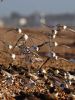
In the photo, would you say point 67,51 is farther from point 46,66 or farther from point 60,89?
point 60,89

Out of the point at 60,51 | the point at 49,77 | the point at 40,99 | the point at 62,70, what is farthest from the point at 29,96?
the point at 60,51

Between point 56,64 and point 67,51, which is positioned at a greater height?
point 56,64

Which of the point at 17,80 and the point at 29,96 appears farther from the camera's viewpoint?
the point at 17,80

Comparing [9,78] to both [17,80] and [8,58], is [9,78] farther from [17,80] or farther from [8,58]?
[8,58]

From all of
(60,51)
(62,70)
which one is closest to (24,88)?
(62,70)

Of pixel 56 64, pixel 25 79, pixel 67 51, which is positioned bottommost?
pixel 67 51

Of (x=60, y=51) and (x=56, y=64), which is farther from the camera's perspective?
(x=60, y=51)

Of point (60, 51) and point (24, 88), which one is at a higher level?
point (24, 88)

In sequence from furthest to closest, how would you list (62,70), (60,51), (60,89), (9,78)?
1. (60,51)
2. (62,70)
3. (60,89)
4. (9,78)

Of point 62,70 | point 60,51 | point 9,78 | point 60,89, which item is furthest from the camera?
point 60,51
